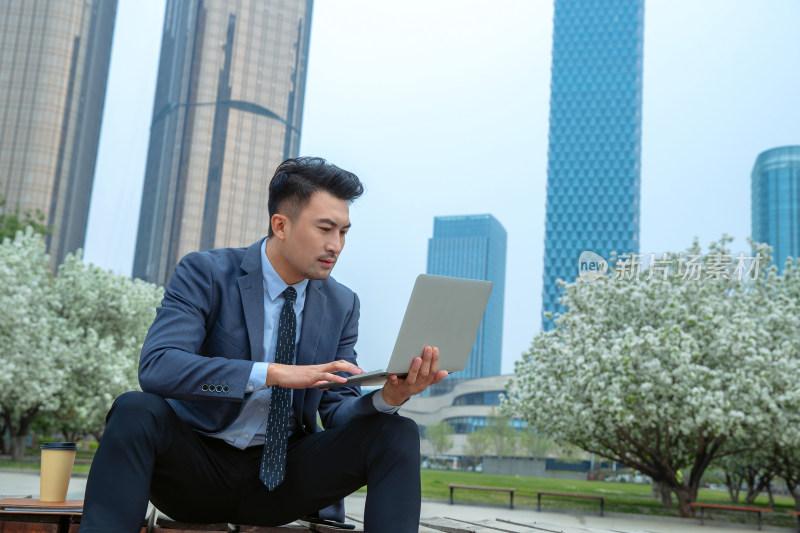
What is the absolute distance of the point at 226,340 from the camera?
2564 millimetres

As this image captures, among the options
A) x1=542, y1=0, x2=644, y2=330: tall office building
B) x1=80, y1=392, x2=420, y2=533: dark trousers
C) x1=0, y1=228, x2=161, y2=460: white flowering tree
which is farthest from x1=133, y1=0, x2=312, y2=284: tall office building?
x1=80, y1=392, x2=420, y2=533: dark trousers

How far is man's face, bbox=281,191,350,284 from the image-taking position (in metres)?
2.62

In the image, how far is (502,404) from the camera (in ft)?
60.0

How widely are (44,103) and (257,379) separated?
99084 mm

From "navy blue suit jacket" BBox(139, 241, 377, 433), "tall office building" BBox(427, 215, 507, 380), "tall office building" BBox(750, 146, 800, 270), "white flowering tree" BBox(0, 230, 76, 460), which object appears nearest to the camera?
"navy blue suit jacket" BBox(139, 241, 377, 433)

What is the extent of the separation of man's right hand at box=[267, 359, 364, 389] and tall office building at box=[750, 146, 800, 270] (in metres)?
113

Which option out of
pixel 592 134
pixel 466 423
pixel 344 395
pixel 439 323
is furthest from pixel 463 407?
pixel 439 323

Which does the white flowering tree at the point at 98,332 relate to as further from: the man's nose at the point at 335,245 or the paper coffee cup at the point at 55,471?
the man's nose at the point at 335,245

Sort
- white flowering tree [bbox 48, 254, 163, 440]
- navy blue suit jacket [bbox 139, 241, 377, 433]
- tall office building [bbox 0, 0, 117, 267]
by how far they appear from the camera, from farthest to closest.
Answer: tall office building [bbox 0, 0, 117, 267] → white flowering tree [bbox 48, 254, 163, 440] → navy blue suit jacket [bbox 139, 241, 377, 433]

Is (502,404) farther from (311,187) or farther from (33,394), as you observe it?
(311,187)

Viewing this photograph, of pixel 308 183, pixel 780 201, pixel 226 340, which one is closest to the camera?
pixel 226 340

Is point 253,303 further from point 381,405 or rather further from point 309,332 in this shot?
point 381,405

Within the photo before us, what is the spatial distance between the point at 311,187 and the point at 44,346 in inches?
743

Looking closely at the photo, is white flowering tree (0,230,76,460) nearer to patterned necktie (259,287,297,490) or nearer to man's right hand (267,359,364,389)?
patterned necktie (259,287,297,490)
